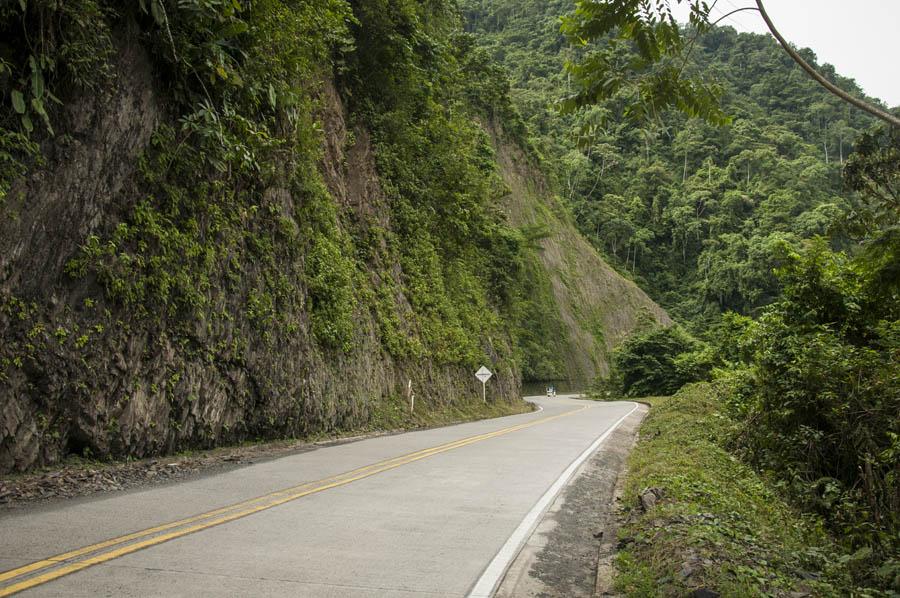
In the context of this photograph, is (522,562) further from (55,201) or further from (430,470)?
(55,201)

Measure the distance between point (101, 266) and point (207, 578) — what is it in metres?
6.27

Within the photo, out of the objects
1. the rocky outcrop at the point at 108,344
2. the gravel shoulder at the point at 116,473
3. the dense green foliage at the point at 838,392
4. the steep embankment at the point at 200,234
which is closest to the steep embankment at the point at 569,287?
the steep embankment at the point at 200,234

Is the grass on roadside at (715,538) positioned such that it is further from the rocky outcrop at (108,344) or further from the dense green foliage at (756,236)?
the rocky outcrop at (108,344)

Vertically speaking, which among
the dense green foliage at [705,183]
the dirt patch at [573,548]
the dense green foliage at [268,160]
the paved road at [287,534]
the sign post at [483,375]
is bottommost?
the dirt patch at [573,548]

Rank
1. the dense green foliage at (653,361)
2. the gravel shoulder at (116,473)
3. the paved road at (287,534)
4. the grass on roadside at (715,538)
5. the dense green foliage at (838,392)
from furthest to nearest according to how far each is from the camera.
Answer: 1. the dense green foliage at (653,361)
2. the dense green foliage at (838,392)
3. the gravel shoulder at (116,473)
4. the grass on roadside at (715,538)
5. the paved road at (287,534)

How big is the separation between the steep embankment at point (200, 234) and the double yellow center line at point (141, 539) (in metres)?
3.21

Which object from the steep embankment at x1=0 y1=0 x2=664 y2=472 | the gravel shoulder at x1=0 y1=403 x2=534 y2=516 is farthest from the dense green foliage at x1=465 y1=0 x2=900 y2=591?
the gravel shoulder at x1=0 y1=403 x2=534 y2=516

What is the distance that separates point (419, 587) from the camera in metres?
4.82

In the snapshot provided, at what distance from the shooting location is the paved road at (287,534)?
472 cm

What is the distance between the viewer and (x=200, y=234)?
12109 mm

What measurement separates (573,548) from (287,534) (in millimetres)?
2722

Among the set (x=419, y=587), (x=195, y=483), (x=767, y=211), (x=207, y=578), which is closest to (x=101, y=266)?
(x=195, y=483)

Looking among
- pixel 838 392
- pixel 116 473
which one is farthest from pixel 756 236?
pixel 116 473

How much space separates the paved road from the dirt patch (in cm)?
21
